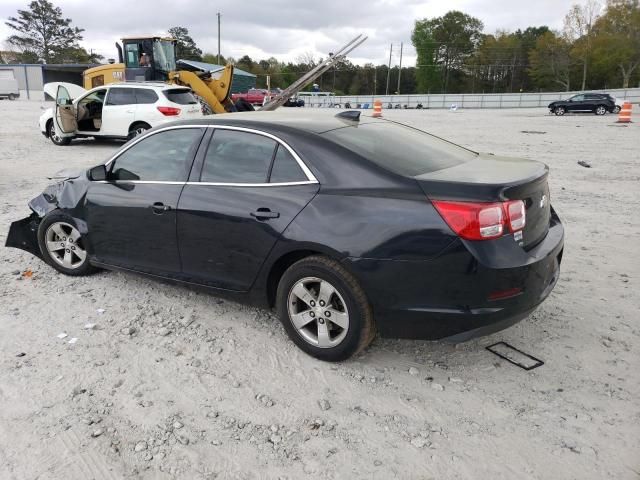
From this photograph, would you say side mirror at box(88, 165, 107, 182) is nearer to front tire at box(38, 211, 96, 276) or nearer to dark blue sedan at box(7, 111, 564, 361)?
dark blue sedan at box(7, 111, 564, 361)

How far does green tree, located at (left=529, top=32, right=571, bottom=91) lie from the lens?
73750mm

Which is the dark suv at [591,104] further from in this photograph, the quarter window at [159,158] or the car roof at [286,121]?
the quarter window at [159,158]

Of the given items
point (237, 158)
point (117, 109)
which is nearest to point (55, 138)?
point (117, 109)

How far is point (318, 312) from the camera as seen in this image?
3.39 metres

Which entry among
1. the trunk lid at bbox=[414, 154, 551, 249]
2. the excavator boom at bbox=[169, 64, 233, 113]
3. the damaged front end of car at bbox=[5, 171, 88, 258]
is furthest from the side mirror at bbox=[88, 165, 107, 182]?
the excavator boom at bbox=[169, 64, 233, 113]

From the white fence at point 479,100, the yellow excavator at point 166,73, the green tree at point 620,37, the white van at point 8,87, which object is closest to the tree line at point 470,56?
the green tree at point 620,37

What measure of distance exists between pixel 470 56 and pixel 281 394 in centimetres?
9975

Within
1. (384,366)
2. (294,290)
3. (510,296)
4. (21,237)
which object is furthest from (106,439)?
(21,237)

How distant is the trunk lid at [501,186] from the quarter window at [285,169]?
30.8 inches

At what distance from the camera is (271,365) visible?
3.46 m

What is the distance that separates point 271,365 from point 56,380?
1.33m

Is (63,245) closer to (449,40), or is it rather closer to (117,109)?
(117,109)

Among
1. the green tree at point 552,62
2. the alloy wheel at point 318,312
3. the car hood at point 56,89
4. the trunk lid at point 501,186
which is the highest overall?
the green tree at point 552,62

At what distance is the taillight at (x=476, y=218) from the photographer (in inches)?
114
